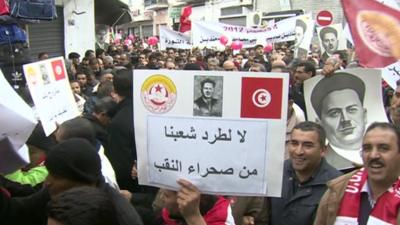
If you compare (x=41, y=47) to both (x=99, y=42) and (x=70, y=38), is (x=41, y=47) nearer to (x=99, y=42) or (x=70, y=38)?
(x=70, y=38)

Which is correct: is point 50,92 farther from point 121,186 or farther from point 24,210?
point 24,210

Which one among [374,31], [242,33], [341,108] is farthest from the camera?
[242,33]

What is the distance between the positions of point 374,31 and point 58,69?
2.64m

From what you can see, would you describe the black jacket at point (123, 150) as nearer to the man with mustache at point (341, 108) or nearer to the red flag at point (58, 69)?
the red flag at point (58, 69)

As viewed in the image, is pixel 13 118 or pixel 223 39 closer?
pixel 13 118

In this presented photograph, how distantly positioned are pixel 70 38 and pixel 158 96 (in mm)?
13304

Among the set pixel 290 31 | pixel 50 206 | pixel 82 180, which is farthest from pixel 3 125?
pixel 290 31

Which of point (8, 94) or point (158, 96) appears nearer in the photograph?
point (8, 94)

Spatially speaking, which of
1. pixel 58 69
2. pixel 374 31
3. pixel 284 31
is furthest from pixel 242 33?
pixel 58 69

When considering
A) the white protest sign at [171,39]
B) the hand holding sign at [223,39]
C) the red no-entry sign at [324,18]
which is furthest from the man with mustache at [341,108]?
the white protest sign at [171,39]

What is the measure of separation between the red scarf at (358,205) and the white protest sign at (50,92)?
2.14 m

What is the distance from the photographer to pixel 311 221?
122 inches

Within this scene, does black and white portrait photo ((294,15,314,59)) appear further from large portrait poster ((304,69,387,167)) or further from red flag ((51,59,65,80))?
red flag ((51,59,65,80))

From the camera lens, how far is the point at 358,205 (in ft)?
8.67
